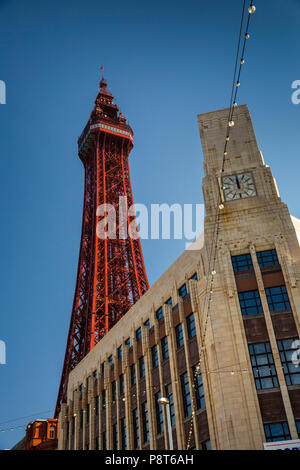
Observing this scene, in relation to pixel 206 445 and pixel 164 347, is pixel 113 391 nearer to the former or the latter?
pixel 164 347

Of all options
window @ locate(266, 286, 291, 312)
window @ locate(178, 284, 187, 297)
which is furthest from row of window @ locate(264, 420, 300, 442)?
window @ locate(178, 284, 187, 297)

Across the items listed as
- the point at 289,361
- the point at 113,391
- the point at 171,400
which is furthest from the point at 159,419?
the point at 289,361

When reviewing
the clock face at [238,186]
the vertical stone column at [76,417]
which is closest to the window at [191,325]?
the clock face at [238,186]

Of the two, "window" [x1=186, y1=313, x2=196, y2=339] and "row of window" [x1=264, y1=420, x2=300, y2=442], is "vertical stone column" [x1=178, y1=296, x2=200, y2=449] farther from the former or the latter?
"row of window" [x1=264, y1=420, x2=300, y2=442]

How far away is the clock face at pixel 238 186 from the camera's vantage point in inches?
1304

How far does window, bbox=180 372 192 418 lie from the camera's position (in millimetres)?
29839

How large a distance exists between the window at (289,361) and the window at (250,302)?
7.19 feet

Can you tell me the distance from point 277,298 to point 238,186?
8.46 meters

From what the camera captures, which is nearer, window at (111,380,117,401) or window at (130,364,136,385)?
window at (130,364,136,385)

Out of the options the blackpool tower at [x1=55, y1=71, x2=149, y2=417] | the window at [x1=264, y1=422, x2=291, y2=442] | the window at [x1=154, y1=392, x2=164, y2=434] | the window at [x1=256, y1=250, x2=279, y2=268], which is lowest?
the window at [x1=264, y1=422, x2=291, y2=442]

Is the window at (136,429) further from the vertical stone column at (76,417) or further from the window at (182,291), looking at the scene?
the vertical stone column at (76,417)

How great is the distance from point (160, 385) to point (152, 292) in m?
7.14

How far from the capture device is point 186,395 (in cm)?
3031
